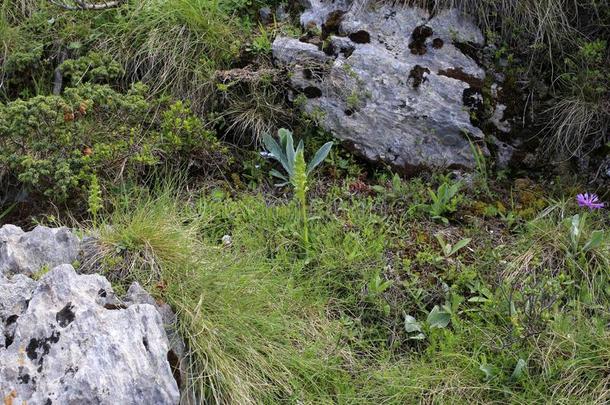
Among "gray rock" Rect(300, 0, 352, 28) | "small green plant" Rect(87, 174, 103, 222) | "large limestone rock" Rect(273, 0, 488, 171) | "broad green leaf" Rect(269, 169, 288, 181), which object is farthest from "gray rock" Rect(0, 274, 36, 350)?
"gray rock" Rect(300, 0, 352, 28)

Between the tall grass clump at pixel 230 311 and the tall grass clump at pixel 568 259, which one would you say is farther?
the tall grass clump at pixel 568 259

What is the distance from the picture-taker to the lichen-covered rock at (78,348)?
2.74 m

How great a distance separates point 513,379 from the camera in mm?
3361

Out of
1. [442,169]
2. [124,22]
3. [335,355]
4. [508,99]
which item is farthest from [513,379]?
[124,22]

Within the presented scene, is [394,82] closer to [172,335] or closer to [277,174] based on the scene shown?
[277,174]

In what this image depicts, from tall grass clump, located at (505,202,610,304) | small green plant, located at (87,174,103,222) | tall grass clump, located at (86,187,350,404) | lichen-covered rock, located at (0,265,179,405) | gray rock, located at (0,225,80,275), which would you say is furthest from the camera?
small green plant, located at (87,174,103,222)

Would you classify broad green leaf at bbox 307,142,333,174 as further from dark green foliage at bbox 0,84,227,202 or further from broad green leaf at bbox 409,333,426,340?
broad green leaf at bbox 409,333,426,340

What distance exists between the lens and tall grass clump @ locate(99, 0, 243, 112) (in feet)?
16.3

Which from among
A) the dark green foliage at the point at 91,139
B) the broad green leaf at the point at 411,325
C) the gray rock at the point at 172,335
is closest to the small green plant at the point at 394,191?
the broad green leaf at the point at 411,325

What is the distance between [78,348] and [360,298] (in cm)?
150

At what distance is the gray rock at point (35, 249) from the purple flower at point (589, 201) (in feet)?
8.72

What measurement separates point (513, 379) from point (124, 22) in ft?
11.6

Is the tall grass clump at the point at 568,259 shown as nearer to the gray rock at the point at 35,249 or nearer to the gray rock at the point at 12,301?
the gray rock at the point at 35,249

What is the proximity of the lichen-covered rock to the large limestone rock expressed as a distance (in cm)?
208
